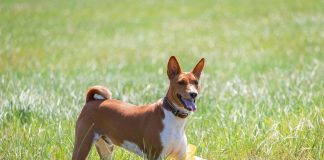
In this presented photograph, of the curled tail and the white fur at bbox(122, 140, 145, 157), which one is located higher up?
the curled tail

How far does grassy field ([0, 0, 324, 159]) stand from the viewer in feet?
21.4

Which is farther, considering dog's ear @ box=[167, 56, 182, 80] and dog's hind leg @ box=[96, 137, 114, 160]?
dog's hind leg @ box=[96, 137, 114, 160]

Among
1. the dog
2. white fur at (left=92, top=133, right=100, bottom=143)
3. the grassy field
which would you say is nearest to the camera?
the dog

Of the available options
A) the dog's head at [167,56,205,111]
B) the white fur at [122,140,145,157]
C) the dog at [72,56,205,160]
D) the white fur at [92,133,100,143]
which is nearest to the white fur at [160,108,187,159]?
the dog at [72,56,205,160]

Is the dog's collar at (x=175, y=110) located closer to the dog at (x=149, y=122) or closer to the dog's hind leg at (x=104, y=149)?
the dog at (x=149, y=122)

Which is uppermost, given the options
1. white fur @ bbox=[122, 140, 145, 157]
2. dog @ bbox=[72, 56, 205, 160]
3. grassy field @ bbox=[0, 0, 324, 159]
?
dog @ bbox=[72, 56, 205, 160]

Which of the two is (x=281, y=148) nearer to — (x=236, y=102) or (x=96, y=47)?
(x=236, y=102)

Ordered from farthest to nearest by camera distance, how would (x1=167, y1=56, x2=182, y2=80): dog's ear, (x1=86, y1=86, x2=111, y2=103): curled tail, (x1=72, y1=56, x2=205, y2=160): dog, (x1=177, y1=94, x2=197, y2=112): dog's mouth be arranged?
(x1=86, y1=86, x2=111, y2=103): curled tail
(x1=167, y1=56, x2=182, y2=80): dog's ear
(x1=72, y1=56, x2=205, y2=160): dog
(x1=177, y1=94, x2=197, y2=112): dog's mouth

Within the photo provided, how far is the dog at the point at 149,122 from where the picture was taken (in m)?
5.31

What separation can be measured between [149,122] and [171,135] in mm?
231

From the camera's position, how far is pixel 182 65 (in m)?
14.9

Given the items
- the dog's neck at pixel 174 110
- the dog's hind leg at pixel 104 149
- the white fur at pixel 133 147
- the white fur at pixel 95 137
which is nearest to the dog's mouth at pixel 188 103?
the dog's neck at pixel 174 110

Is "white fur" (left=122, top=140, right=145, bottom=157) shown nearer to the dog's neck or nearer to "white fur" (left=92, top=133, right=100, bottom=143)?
"white fur" (left=92, top=133, right=100, bottom=143)

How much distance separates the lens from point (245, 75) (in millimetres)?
12500
